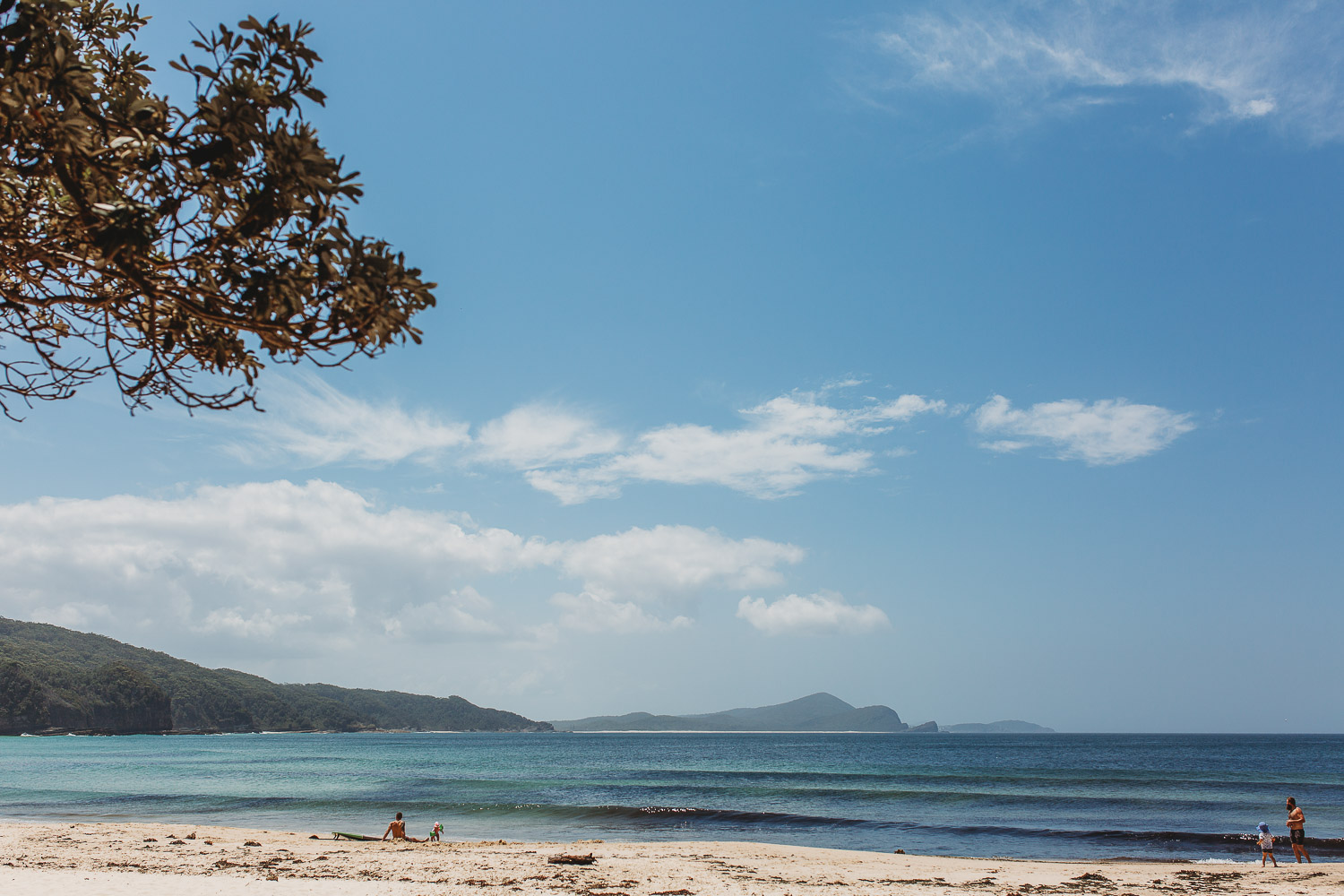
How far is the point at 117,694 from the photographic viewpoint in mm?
137750

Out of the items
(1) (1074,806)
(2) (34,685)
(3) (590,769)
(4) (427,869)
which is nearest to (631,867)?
(4) (427,869)

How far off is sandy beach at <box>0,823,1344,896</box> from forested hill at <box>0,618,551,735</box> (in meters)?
135

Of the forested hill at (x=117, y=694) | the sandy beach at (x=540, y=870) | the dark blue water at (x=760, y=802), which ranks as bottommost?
the forested hill at (x=117, y=694)

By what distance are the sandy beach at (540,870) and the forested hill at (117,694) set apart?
135072 millimetres

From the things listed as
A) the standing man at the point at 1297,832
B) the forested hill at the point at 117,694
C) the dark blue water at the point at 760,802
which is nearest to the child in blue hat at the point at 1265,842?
the standing man at the point at 1297,832

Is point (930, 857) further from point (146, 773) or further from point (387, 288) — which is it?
point (146, 773)

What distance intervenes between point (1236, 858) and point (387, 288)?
1003 inches

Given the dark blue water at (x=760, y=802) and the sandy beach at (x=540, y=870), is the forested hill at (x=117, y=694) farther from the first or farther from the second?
the sandy beach at (x=540, y=870)

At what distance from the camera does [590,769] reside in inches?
2286

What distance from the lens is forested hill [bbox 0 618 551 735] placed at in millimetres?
123062

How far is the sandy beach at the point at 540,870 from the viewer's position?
11813mm

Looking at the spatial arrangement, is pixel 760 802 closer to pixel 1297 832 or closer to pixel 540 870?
pixel 1297 832

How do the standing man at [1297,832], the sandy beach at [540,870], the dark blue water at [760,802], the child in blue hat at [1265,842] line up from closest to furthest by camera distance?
the sandy beach at [540,870] → the child in blue hat at [1265,842] → the standing man at [1297,832] → the dark blue water at [760,802]

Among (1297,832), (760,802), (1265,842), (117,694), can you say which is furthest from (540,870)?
(117,694)
